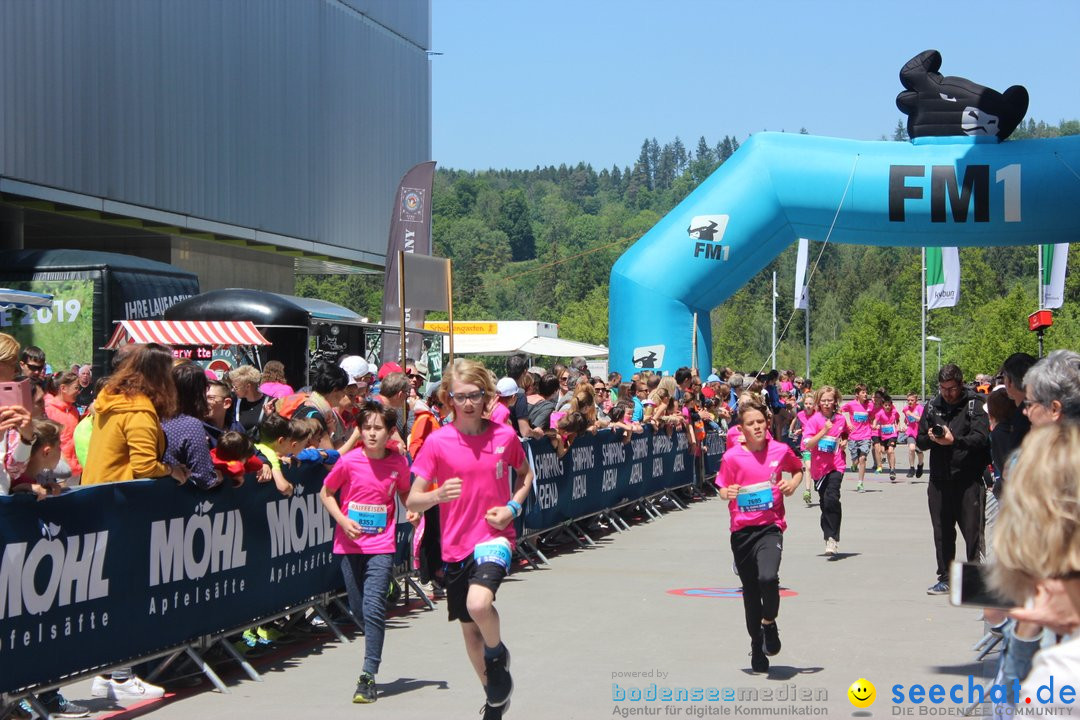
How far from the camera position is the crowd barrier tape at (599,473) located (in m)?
12.8

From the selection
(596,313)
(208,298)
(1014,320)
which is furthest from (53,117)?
A: (596,313)

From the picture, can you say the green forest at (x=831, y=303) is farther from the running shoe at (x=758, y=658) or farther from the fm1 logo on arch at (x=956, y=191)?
the running shoe at (x=758, y=658)

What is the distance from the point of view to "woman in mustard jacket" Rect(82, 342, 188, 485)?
22.0 feet

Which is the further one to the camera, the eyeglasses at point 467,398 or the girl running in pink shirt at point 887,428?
the girl running in pink shirt at point 887,428

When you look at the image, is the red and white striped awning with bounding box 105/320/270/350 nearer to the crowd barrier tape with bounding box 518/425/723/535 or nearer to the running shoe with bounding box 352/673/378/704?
the crowd barrier tape with bounding box 518/425/723/535

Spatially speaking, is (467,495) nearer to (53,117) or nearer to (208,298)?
(208,298)

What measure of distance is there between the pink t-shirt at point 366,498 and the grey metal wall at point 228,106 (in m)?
16.5

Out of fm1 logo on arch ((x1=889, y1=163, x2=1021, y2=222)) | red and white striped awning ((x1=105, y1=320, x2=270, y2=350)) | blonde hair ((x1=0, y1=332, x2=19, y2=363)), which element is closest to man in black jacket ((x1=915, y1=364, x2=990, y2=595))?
blonde hair ((x1=0, y1=332, x2=19, y2=363))

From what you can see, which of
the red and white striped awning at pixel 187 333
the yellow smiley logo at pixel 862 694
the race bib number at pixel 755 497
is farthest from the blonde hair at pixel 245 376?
the red and white striped awning at pixel 187 333

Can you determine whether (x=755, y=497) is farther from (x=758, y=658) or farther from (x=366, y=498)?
(x=366, y=498)

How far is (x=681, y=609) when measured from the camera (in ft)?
32.4

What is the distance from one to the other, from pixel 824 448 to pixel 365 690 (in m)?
8.49

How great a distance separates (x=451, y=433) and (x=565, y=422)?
6.89m

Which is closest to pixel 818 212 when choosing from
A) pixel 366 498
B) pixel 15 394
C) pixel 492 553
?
pixel 366 498
